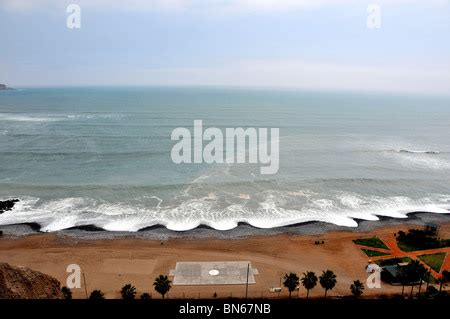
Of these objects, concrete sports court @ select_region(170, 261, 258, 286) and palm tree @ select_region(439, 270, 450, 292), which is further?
concrete sports court @ select_region(170, 261, 258, 286)

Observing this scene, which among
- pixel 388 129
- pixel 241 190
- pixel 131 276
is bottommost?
pixel 131 276

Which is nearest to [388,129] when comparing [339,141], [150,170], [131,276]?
[339,141]

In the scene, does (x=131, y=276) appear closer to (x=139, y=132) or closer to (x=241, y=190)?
(x=241, y=190)

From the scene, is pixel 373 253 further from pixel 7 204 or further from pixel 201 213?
pixel 7 204

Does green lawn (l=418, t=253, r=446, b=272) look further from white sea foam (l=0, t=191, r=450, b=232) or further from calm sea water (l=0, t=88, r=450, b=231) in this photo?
calm sea water (l=0, t=88, r=450, b=231)

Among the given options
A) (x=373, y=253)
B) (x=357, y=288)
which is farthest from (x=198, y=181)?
(x=357, y=288)

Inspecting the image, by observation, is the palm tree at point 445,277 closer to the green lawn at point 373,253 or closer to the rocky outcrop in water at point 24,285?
the green lawn at point 373,253

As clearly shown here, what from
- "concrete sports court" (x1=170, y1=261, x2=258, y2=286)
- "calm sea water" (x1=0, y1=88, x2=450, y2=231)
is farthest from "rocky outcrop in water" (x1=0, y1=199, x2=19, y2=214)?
"concrete sports court" (x1=170, y1=261, x2=258, y2=286)
